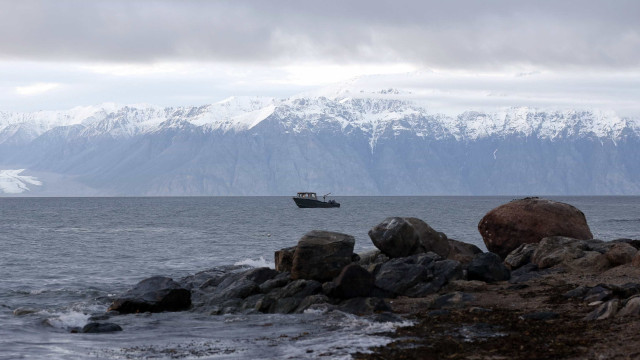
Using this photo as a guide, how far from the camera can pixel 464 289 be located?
30.2 metres

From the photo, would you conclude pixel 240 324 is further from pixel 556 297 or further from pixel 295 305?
pixel 556 297

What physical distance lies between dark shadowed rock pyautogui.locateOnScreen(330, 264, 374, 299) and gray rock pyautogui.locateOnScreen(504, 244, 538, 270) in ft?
30.1

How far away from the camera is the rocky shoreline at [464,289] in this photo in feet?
67.3

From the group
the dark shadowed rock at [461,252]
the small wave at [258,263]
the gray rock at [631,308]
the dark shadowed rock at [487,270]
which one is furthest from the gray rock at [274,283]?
the small wave at [258,263]

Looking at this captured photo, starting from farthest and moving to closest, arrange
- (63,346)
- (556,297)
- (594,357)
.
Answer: (556,297), (63,346), (594,357)

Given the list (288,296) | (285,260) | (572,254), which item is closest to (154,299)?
(288,296)

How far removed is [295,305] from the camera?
2941cm

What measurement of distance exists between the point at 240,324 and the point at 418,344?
835cm

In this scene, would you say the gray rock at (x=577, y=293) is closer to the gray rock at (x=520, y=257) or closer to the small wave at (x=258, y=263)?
the gray rock at (x=520, y=257)

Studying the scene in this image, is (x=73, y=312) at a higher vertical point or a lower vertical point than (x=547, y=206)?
lower

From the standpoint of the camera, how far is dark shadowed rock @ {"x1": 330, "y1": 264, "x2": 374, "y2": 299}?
1144 inches

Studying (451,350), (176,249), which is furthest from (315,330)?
(176,249)

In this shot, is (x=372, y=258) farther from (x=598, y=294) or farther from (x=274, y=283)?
(x=598, y=294)

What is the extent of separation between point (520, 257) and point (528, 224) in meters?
4.07
